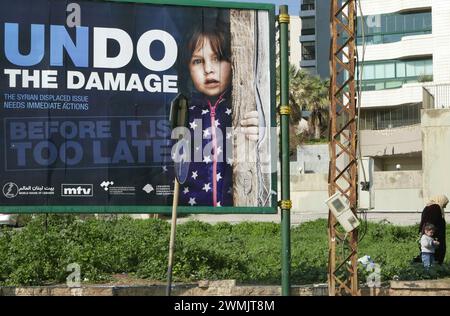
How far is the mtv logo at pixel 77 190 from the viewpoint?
12461mm

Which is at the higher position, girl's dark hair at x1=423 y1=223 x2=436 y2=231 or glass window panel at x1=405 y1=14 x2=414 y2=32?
glass window panel at x1=405 y1=14 x2=414 y2=32

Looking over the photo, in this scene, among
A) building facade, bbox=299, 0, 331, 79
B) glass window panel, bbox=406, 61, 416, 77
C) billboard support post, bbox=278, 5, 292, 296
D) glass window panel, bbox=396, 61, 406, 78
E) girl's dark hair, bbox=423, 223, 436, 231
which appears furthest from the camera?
building facade, bbox=299, 0, 331, 79

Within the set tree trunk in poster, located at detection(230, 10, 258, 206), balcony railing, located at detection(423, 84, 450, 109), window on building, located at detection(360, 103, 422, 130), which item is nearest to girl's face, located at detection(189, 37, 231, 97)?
tree trunk in poster, located at detection(230, 10, 258, 206)

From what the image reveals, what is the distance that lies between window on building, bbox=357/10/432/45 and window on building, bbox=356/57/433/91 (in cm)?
170

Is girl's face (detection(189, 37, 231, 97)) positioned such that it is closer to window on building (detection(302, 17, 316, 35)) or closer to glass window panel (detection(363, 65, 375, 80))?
glass window panel (detection(363, 65, 375, 80))

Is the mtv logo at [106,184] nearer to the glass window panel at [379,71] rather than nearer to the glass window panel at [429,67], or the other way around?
the glass window panel at [429,67]

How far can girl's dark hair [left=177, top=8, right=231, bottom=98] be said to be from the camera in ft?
42.3

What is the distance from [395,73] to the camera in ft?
198

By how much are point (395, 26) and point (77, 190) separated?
51.0 meters

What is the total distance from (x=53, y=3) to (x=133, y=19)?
3.96 feet

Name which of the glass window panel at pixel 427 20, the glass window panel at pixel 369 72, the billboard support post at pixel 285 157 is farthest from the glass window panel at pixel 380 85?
the billboard support post at pixel 285 157

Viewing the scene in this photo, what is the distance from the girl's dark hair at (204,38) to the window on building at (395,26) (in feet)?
155

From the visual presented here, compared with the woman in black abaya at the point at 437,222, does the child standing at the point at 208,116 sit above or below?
above
